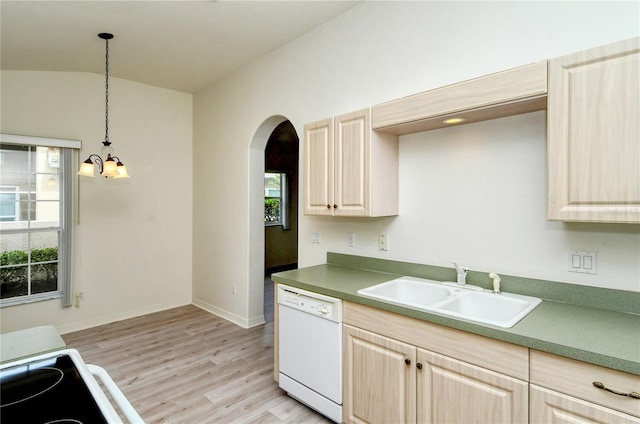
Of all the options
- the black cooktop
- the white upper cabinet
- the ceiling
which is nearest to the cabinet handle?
the white upper cabinet

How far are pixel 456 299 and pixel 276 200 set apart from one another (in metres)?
5.65

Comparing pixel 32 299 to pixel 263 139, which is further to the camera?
pixel 263 139

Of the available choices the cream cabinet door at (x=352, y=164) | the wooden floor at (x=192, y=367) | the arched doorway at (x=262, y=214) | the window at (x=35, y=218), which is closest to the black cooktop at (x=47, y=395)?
the wooden floor at (x=192, y=367)

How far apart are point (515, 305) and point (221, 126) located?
3750mm

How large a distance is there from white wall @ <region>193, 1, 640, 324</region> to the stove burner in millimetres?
2068

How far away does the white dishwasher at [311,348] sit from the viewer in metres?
2.14

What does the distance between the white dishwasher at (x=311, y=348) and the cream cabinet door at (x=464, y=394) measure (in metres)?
0.57

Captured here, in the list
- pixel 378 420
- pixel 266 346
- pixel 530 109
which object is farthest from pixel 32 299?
pixel 530 109

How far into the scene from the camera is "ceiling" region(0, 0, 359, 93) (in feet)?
8.72

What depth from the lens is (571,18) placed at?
178 cm

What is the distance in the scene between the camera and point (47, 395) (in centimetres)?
95

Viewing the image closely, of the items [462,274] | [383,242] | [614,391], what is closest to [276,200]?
[383,242]

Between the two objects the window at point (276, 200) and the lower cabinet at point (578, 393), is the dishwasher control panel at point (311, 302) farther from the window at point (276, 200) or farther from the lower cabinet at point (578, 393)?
the window at point (276, 200)

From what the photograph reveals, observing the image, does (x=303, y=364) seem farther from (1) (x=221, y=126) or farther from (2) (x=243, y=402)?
(1) (x=221, y=126)
